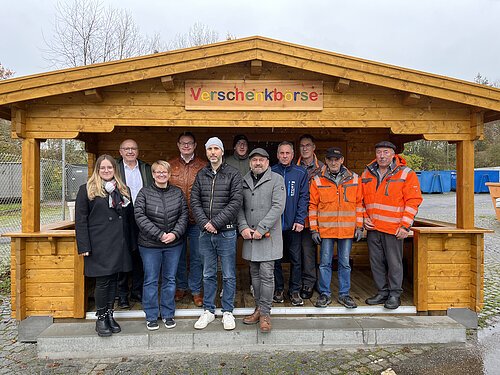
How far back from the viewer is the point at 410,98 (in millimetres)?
4227

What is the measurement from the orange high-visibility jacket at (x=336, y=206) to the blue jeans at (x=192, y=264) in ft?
4.54

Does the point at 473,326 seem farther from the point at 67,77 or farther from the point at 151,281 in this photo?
the point at 67,77

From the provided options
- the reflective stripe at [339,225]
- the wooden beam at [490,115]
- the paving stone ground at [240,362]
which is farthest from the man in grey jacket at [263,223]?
the wooden beam at [490,115]

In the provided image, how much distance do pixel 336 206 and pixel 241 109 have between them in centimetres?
157

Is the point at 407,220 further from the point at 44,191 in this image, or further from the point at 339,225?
the point at 44,191

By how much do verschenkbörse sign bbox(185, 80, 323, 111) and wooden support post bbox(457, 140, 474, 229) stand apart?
1.82m

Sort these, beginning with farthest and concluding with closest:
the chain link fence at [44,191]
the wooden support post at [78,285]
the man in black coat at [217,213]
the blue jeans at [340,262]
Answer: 1. the chain link fence at [44,191]
2. the blue jeans at [340,262]
3. the wooden support post at [78,285]
4. the man in black coat at [217,213]

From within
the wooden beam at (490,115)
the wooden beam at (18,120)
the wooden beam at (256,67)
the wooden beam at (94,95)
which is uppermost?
the wooden beam at (256,67)

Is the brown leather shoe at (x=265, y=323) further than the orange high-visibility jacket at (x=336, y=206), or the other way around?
the orange high-visibility jacket at (x=336, y=206)

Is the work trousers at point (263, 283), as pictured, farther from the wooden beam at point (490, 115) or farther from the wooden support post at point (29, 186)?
the wooden beam at point (490, 115)

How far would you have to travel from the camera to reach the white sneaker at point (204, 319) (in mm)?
4027

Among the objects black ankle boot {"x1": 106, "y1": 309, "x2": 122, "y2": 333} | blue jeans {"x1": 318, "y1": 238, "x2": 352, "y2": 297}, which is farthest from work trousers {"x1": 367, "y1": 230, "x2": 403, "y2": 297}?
black ankle boot {"x1": 106, "y1": 309, "x2": 122, "y2": 333}

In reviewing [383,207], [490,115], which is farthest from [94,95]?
[490,115]

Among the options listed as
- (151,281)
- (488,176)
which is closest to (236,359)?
(151,281)
